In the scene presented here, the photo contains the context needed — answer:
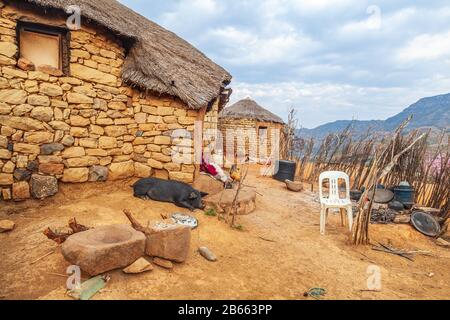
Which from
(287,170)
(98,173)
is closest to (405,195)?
(287,170)

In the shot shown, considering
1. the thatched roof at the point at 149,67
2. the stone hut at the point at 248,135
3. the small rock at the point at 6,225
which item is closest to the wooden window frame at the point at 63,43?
the thatched roof at the point at 149,67

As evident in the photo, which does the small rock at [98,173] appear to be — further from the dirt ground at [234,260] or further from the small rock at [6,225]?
the small rock at [6,225]

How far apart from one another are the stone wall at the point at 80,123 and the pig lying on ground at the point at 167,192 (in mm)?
385

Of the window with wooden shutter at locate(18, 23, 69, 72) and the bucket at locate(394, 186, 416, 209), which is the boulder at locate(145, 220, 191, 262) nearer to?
the window with wooden shutter at locate(18, 23, 69, 72)

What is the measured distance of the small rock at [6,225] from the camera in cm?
329

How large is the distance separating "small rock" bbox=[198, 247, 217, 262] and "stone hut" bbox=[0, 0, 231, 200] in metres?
2.02

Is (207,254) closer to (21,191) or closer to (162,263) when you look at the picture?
(162,263)

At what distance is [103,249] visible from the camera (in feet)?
7.86

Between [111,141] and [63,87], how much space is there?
1.14 m

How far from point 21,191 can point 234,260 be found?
3.28 meters

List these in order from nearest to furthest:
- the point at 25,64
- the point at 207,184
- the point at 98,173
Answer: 1. the point at 25,64
2. the point at 98,173
3. the point at 207,184

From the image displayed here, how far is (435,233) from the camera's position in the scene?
513cm
